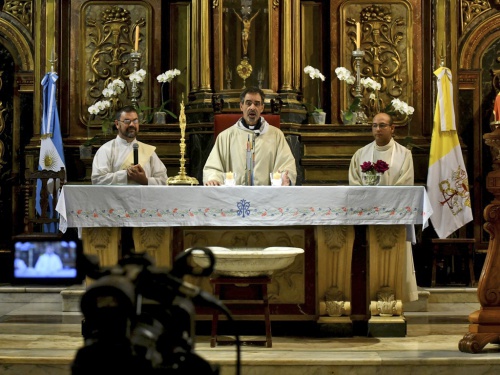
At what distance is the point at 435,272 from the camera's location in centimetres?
819

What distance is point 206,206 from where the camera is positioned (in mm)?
5637

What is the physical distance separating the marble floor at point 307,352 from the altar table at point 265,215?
1.28 feet

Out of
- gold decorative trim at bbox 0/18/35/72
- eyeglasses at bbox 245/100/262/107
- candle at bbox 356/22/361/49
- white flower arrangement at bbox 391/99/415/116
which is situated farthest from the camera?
gold decorative trim at bbox 0/18/35/72

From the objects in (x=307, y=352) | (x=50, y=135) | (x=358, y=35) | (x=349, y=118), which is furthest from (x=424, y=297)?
(x=50, y=135)

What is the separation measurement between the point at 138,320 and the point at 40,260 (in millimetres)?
7842

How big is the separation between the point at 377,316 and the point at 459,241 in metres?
2.74

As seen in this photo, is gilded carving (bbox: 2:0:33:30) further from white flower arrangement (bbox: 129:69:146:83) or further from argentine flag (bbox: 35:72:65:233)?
white flower arrangement (bbox: 129:69:146:83)

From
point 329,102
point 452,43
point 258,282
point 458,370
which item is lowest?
point 458,370

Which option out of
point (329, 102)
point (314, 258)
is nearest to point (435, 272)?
point (329, 102)

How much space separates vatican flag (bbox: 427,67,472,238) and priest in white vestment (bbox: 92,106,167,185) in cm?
286

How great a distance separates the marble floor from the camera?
16.0ft

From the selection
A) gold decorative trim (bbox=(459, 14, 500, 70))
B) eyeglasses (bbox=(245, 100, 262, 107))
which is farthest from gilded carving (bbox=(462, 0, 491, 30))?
eyeglasses (bbox=(245, 100, 262, 107))

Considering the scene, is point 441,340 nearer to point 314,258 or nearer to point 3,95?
point 314,258

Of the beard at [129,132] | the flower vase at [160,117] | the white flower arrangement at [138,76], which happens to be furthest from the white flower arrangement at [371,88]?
the beard at [129,132]
